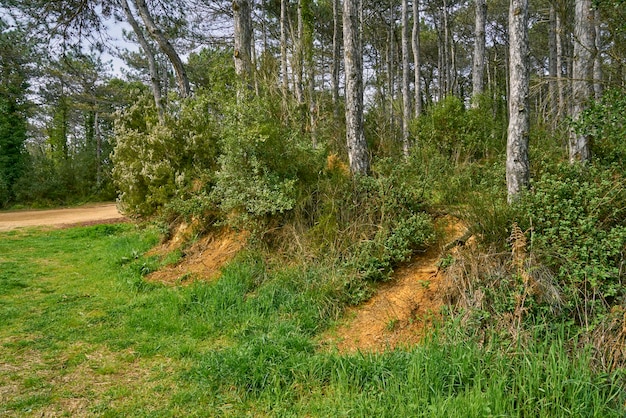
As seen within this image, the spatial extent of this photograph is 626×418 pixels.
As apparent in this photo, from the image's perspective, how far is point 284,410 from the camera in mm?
2445

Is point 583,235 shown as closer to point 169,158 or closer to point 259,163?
point 259,163

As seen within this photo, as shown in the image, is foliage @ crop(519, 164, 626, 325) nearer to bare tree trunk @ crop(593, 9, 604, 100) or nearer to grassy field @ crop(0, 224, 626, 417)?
grassy field @ crop(0, 224, 626, 417)

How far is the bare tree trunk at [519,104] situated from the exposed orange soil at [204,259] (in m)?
3.61

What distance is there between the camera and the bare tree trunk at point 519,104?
409 cm

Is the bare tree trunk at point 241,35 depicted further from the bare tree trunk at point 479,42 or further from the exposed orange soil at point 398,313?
the bare tree trunk at point 479,42

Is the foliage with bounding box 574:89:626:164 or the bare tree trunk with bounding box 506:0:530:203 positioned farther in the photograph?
the bare tree trunk with bounding box 506:0:530:203

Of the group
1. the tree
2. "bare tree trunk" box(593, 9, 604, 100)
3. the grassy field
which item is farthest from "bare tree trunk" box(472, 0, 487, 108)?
the tree

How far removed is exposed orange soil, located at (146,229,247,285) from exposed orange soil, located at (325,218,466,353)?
2242 millimetres

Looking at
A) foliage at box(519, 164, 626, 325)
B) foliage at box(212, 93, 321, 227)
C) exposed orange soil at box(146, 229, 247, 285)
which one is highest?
foliage at box(212, 93, 321, 227)

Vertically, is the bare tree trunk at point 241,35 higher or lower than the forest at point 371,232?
higher

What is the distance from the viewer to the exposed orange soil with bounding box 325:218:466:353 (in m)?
3.24

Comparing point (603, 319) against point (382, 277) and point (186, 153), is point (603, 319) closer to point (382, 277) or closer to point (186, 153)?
point (382, 277)

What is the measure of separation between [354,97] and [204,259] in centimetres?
335

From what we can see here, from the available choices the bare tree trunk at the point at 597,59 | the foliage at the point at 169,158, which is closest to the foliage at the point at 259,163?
the foliage at the point at 169,158
